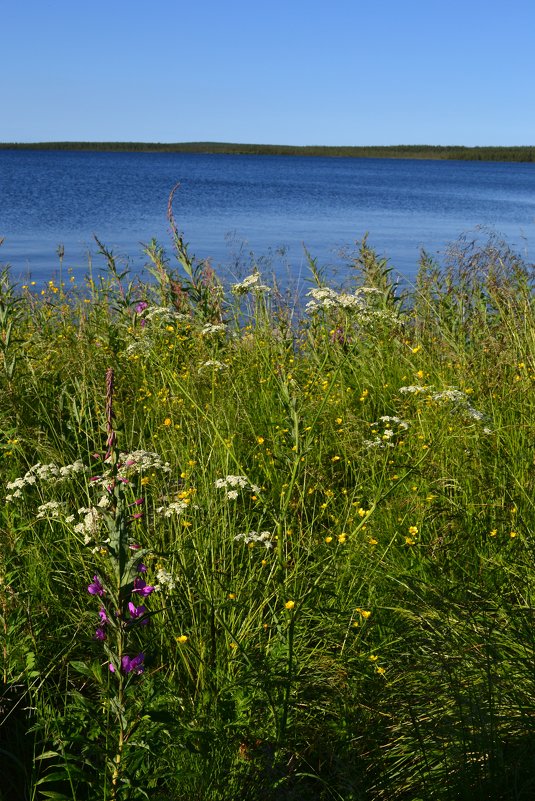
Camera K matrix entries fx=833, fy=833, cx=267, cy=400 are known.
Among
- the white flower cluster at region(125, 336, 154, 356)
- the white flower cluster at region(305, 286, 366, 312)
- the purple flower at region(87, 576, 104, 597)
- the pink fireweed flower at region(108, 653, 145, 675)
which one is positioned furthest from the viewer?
the white flower cluster at region(125, 336, 154, 356)

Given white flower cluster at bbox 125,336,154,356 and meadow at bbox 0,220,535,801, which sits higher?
white flower cluster at bbox 125,336,154,356

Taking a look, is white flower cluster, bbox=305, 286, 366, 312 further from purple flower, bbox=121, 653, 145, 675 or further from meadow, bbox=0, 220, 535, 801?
purple flower, bbox=121, 653, 145, 675

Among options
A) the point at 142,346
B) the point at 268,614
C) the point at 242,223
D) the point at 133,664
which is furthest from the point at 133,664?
the point at 242,223

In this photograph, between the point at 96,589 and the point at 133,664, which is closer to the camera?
the point at 133,664

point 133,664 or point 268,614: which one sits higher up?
point 133,664

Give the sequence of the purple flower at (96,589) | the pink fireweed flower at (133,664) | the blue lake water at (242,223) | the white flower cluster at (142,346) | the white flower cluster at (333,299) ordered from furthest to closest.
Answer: the blue lake water at (242,223)
the white flower cluster at (142,346)
the white flower cluster at (333,299)
the purple flower at (96,589)
the pink fireweed flower at (133,664)

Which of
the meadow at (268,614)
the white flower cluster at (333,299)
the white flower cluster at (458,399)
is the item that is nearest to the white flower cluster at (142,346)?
the meadow at (268,614)

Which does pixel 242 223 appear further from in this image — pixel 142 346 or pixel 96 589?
pixel 96 589

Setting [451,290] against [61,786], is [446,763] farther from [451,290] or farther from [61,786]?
[451,290]

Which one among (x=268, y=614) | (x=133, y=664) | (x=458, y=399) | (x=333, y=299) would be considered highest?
(x=333, y=299)

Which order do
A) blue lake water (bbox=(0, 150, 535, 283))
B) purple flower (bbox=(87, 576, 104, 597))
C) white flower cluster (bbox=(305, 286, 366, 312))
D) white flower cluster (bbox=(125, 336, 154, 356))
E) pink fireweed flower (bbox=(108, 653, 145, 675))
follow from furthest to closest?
blue lake water (bbox=(0, 150, 535, 283)), white flower cluster (bbox=(125, 336, 154, 356)), white flower cluster (bbox=(305, 286, 366, 312)), purple flower (bbox=(87, 576, 104, 597)), pink fireweed flower (bbox=(108, 653, 145, 675))

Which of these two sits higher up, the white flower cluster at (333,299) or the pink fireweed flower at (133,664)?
the white flower cluster at (333,299)

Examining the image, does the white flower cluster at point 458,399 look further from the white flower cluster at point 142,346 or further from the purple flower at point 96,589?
A: the purple flower at point 96,589

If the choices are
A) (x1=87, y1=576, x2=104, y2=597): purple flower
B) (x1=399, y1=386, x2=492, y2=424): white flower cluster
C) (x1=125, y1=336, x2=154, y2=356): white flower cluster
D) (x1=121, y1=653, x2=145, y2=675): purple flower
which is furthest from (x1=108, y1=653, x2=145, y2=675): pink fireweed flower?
(x1=125, y1=336, x2=154, y2=356): white flower cluster
